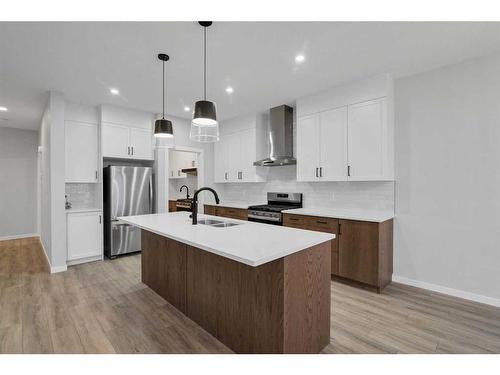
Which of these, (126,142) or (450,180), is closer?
(450,180)

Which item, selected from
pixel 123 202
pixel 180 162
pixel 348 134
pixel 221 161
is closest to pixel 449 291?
pixel 348 134

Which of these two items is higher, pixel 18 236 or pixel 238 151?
pixel 238 151

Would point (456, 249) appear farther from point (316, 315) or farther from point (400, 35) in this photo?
point (400, 35)

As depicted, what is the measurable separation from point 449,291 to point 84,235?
16.9 ft

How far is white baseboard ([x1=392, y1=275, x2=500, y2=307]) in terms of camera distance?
2.65 metres

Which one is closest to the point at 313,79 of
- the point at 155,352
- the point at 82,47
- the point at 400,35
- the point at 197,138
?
the point at 400,35

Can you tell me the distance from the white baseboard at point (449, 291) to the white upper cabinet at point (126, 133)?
454 centimetres

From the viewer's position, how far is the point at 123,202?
4.37 m

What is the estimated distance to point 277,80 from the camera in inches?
131

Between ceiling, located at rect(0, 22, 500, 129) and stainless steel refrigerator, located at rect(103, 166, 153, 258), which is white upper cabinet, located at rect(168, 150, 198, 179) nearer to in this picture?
stainless steel refrigerator, located at rect(103, 166, 153, 258)

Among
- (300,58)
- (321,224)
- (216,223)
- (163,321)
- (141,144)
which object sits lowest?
(163,321)

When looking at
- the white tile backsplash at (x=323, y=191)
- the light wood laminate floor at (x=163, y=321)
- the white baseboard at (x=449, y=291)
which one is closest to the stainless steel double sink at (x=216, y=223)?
the light wood laminate floor at (x=163, y=321)

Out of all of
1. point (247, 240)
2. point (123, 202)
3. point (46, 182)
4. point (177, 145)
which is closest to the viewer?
point (247, 240)

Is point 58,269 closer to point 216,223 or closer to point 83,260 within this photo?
point 83,260
